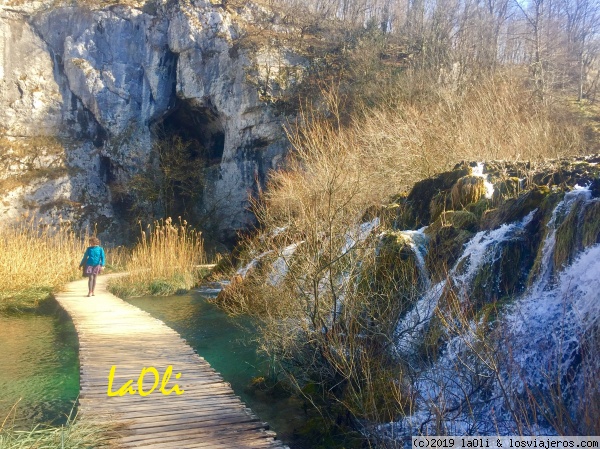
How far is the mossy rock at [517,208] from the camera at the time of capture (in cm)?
643

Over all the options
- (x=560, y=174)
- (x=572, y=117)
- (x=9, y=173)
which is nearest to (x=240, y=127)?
(x=9, y=173)

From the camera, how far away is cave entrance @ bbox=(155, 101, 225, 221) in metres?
22.4

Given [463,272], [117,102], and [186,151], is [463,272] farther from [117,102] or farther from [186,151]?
[117,102]

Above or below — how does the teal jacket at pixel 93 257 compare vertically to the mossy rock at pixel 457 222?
below

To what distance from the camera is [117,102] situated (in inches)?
903

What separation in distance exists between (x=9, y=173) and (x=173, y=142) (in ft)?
20.3

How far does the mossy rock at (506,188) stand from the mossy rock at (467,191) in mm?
356

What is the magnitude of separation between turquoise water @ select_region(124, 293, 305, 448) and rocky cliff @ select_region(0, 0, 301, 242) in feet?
35.2

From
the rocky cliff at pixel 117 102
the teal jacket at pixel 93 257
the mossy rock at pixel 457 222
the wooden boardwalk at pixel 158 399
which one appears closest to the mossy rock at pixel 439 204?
the mossy rock at pixel 457 222

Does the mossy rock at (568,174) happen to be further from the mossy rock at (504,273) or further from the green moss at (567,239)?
the green moss at (567,239)

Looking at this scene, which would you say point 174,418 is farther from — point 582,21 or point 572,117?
point 582,21

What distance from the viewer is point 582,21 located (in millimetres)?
28172
